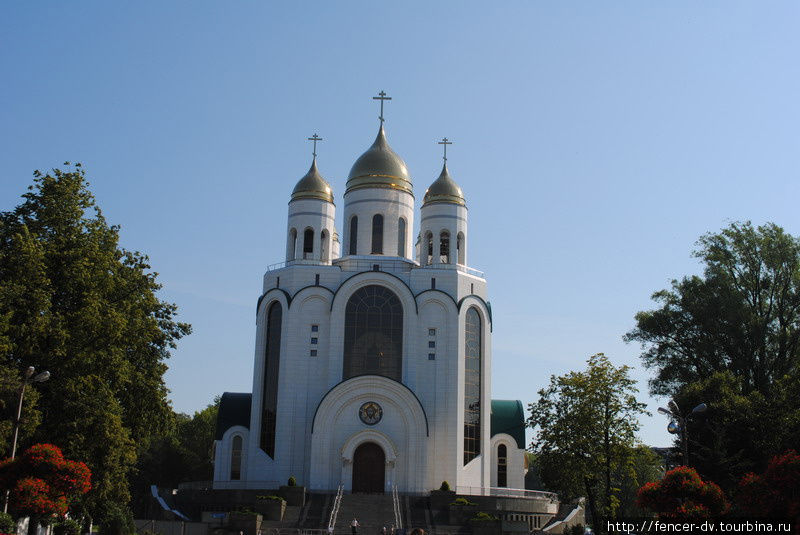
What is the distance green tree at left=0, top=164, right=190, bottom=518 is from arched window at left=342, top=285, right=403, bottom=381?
1350 centimetres

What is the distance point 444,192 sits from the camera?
1732 inches

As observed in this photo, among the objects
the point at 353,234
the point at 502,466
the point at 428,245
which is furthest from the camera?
the point at 353,234

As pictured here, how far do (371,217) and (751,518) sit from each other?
26770mm

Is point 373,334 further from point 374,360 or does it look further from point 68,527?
point 68,527

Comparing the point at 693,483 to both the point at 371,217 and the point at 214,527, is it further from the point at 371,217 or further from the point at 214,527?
the point at 371,217

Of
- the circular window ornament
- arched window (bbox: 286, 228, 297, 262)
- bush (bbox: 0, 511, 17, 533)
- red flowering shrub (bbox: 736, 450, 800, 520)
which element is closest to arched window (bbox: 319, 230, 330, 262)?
arched window (bbox: 286, 228, 297, 262)

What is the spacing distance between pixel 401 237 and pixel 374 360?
6.45 meters

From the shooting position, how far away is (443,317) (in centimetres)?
4178

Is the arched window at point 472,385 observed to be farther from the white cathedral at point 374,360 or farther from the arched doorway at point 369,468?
the arched doorway at point 369,468

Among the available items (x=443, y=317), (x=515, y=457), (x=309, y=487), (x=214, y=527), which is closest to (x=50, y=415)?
(x=214, y=527)

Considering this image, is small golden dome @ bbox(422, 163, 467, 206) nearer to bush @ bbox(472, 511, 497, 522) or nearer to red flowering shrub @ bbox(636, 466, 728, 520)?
bush @ bbox(472, 511, 497, 522)

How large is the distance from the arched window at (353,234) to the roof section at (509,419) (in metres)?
9.86

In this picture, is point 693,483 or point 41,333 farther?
point 41,333

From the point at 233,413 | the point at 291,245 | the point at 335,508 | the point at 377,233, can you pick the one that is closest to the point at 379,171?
the point at 377,233
